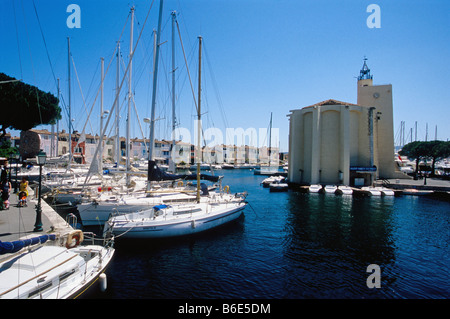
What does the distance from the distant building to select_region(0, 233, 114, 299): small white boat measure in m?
39.7

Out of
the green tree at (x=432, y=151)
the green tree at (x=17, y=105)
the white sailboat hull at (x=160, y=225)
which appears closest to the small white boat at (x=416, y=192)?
the green tree at (x=432, y=151)

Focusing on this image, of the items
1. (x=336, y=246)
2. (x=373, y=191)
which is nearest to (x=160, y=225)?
(x=336, y=246)

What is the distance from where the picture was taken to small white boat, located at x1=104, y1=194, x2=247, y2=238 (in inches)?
544

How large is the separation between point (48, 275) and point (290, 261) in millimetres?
10246

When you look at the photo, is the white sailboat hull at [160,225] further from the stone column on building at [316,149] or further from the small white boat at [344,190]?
the stone column on building at [316,149]

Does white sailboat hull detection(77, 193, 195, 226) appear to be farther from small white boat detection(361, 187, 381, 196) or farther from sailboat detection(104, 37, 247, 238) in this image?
small white boat detection(361, 187, 381, 196)

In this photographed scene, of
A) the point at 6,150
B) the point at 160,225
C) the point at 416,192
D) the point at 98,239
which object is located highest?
the point at 6,150

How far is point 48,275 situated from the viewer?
7.07m

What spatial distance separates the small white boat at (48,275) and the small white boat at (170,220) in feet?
14.1

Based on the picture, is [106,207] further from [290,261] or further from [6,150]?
[6,150]

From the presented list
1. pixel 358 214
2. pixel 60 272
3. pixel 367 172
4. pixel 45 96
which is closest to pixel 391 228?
pixel 358 214

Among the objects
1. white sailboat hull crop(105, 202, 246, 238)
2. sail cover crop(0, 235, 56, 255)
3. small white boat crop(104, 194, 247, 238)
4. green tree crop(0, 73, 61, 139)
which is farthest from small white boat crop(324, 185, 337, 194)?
green tree crop(0, 73, 61, 139)

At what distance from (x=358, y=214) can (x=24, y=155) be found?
4656 centimetres

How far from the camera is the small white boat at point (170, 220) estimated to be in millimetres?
13828
